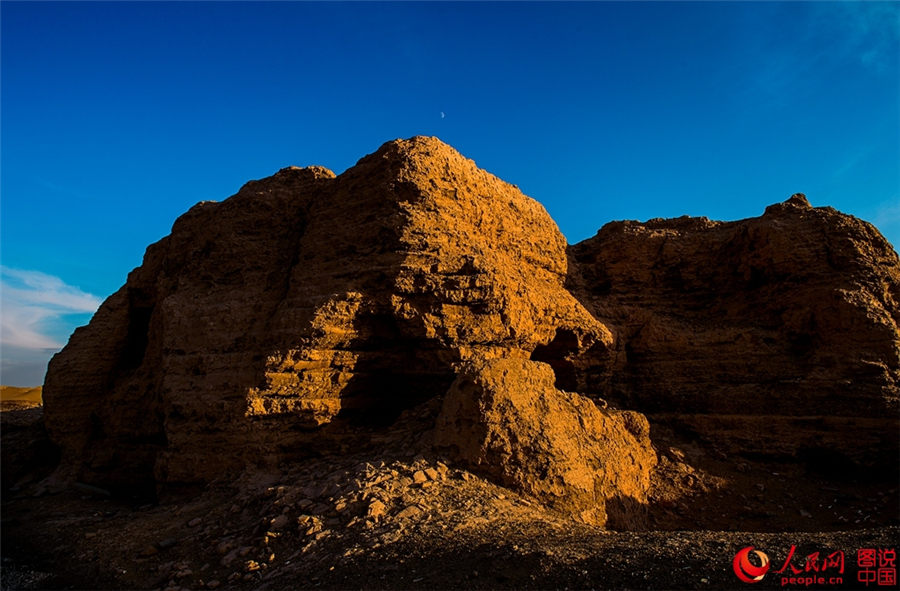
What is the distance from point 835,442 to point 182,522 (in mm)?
12444

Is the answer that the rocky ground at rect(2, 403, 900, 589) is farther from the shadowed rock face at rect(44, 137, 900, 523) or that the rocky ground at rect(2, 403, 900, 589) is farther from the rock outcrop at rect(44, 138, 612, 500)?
the rock outcrop at rect(44, 138, 612, 500)

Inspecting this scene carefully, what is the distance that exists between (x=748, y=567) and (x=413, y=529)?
3.54 m

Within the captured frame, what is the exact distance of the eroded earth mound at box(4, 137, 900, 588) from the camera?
23.5 feet

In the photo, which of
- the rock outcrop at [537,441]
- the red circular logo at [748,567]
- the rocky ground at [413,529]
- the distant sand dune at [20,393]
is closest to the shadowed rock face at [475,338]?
the rock outcrop at [537,441]

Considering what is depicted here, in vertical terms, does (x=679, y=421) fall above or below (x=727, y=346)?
below

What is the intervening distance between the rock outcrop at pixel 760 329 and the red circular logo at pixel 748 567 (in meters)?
6.58

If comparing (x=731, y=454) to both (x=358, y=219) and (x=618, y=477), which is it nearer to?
(x=618, y=477)

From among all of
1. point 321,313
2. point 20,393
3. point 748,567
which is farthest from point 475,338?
point 20,393

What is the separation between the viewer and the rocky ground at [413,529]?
4.86 metres

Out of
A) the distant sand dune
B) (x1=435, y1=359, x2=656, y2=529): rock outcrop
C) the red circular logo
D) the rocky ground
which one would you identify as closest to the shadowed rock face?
(x1=435, y1=359, x2=656, y2=529): rock outcrop

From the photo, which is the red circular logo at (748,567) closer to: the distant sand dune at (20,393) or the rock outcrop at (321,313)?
the rock outcrop at (321,313)

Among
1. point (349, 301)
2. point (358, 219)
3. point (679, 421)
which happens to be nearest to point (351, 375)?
point (349, 301)

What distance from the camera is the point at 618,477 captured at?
8625mm

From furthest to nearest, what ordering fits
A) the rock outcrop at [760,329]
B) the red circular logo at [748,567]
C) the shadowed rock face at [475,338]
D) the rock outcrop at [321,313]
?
1. the rock outcrop at [760,329]
2. the rock outcrop at [321,313]
3. the shadowed rock face at [475,338]
4. the red circular logo at [748,567]
